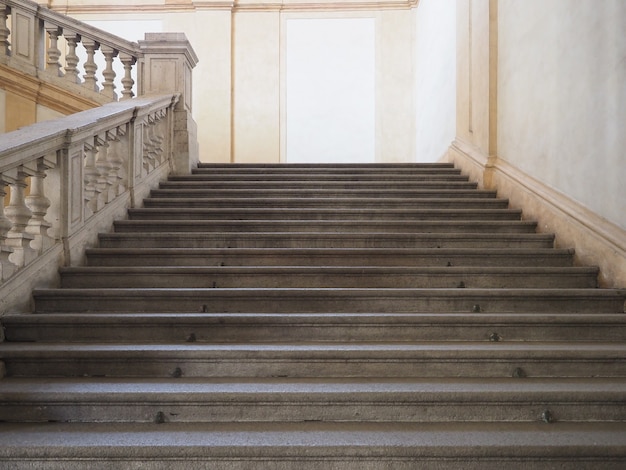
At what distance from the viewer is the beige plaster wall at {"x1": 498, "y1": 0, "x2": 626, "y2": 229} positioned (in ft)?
12.4

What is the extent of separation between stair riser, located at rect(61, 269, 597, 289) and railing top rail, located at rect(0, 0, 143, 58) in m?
3.20

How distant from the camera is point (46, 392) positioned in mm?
2648

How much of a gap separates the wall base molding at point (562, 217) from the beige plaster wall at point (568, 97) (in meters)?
0.07

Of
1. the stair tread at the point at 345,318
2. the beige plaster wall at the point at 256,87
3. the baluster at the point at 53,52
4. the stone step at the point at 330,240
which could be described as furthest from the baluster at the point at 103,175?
the beige plaster wall at the point at 256,87

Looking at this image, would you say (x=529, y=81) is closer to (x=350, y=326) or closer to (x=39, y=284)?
(x=350, y=326)

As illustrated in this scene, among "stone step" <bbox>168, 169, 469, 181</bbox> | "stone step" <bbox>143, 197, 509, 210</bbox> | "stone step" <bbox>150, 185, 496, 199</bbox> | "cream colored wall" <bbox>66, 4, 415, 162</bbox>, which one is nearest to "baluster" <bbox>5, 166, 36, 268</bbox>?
"stone step" <bbox>143, 197, 509, 210</bbox>

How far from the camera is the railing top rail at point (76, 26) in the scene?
604 centimetres

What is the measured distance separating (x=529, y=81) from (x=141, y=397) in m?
4.23

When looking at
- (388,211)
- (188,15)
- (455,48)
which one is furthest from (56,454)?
(188,15)

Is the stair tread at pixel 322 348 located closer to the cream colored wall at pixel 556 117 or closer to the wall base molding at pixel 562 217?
the wall base molding at pixel 562 217

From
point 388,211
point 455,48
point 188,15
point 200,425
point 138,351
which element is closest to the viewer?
point 200,425

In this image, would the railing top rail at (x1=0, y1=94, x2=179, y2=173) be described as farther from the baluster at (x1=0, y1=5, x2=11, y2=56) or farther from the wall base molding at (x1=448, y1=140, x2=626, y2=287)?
the wall base molding at (x1=448, y1=140, x2=626, y2=287)

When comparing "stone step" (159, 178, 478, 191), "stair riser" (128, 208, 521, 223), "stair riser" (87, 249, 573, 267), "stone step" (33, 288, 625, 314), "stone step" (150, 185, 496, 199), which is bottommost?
"stone step" (33, 288, 625, 314)

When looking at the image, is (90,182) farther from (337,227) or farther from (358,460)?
(358,460)
